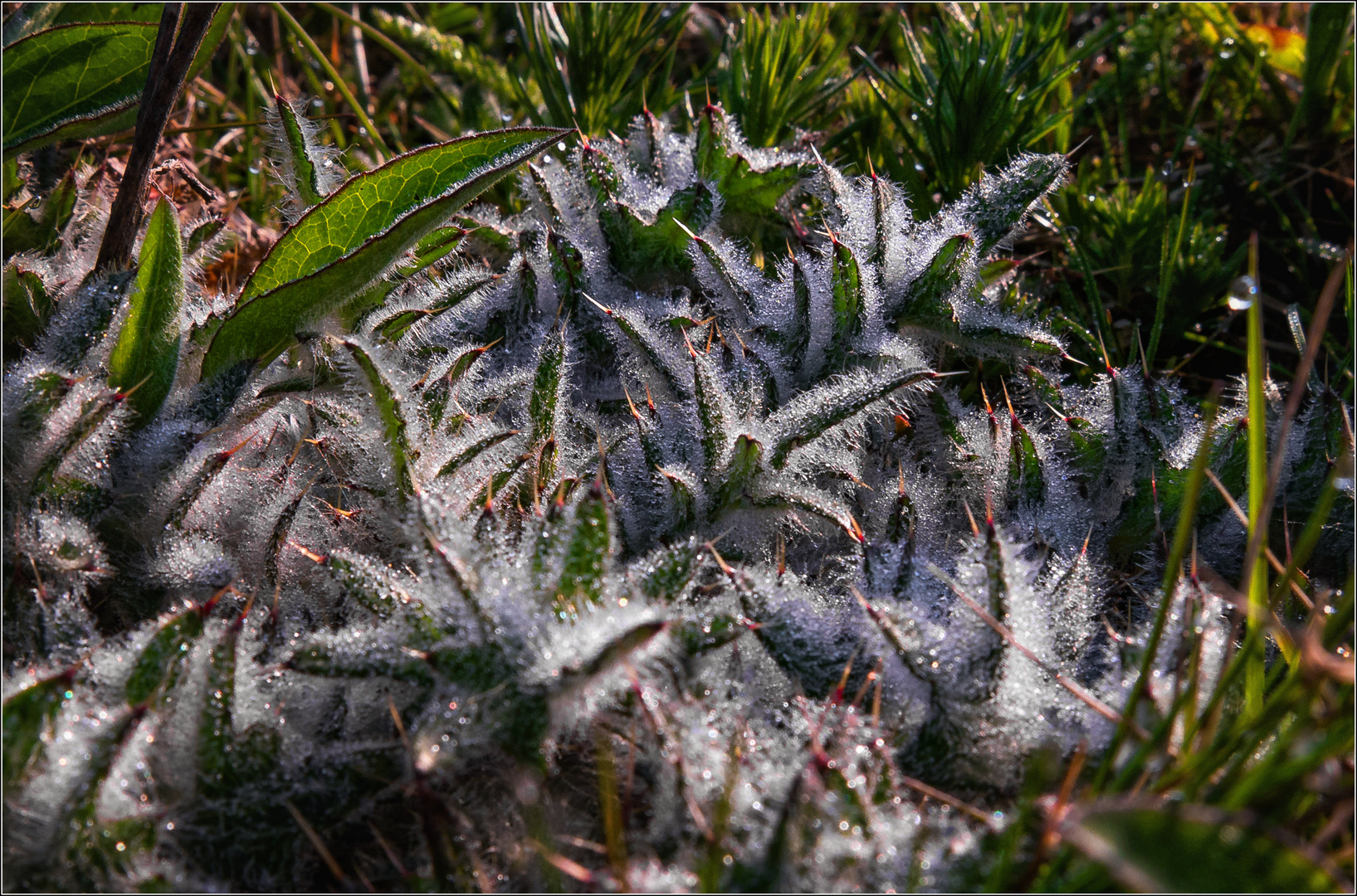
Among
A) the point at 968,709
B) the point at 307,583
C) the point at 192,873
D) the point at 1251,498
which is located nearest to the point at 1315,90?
the point at 1251,498

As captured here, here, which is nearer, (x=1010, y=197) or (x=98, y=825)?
(x=98, y=825)

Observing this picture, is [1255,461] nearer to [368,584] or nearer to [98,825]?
[368,584]

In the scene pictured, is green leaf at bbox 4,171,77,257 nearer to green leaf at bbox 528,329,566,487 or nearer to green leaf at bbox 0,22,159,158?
green leaf at bbox 0,22,159,158

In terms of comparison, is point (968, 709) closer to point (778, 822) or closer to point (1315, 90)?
point (778, 822)

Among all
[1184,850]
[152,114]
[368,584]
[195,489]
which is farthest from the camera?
[152,114]

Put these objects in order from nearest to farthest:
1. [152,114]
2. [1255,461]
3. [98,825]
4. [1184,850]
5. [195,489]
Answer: [1184,850]
[98,825]
[1255,461]
[195,489]
[152,114]

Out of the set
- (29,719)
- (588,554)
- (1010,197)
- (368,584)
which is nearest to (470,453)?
(368,584)

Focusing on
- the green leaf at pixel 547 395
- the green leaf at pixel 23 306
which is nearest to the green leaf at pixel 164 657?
the green leaf at pixel 547 395
